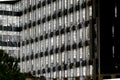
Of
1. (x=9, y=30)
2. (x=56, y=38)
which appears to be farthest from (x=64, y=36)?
(x=9, y=30)

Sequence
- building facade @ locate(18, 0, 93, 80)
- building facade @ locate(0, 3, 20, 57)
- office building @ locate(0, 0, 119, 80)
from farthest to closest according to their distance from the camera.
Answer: building facade @ locate(0, 3, 20, 57) < building facade @ locate(18, 0, 93, 80) < office building @ locate(0, 0, 119, 80)

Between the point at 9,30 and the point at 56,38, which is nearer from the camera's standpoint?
the point at 56,38

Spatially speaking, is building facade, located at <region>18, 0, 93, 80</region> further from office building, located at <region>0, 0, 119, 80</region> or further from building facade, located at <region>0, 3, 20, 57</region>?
building facade, located at <region>0, 3, 20, 57</region>

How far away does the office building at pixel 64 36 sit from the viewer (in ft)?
322

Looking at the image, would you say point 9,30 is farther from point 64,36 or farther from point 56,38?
point 64,36

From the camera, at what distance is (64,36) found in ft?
359

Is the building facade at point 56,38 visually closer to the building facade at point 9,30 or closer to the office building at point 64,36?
the office building at point 64,36

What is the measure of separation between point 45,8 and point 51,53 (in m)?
9.83

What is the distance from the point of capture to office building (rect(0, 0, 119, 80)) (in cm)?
9819

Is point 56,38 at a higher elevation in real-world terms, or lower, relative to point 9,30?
higher

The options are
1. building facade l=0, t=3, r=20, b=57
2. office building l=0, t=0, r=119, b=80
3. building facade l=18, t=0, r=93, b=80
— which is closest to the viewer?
office building l=0, t=0, r=119, b=80

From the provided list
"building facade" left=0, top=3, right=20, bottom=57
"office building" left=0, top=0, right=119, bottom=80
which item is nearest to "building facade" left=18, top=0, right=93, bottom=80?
"office building" left=0, top=0, right=119, bottom=80

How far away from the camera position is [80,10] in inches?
4067

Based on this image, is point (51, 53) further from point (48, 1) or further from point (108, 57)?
point (108, 57)
